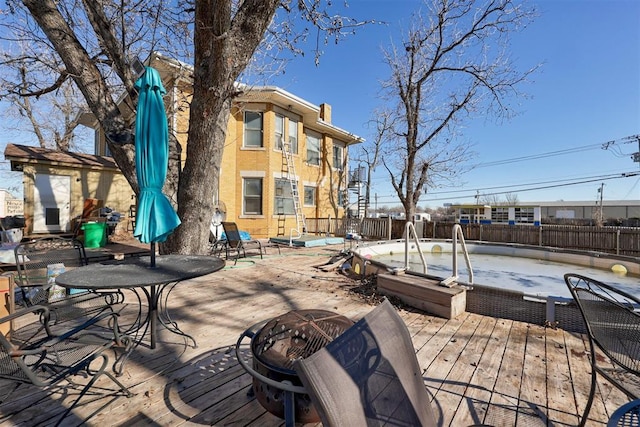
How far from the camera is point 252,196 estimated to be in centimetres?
1248

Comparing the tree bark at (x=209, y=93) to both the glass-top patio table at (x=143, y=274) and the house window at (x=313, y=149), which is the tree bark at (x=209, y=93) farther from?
the house window at (x=313, y=149)

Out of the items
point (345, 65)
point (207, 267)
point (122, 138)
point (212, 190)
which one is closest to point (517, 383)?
point (207, 267)

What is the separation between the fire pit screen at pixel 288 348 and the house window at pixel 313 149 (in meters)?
13.5

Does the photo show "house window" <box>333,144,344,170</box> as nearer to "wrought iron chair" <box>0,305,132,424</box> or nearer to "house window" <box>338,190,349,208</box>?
"house window" <box>338,190,349,208</box>

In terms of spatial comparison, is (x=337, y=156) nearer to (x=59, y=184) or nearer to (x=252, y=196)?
(x=252, y=196)

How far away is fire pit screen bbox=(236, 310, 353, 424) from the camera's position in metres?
1.46

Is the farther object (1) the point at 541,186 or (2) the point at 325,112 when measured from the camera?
(1) the point at 541,186

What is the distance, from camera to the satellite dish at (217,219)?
30.7ft

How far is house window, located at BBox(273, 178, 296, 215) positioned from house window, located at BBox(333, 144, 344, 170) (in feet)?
14.9

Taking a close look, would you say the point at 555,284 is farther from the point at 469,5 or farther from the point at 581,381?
the point at 469,5

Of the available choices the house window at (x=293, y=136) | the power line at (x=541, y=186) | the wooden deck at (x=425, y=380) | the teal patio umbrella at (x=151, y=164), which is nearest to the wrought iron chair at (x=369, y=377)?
the wooden deck at (x=425, y=380)

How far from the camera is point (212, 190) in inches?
194

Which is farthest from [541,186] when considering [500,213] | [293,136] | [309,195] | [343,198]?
[293,136]

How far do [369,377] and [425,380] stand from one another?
1.44m
